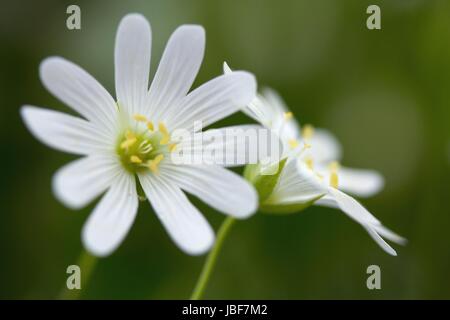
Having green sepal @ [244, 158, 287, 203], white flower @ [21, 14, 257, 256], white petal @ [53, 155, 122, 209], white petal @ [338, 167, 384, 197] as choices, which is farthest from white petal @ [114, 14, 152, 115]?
white petal @ [338, 167, 384, 197]

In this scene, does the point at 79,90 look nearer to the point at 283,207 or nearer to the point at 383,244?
Result: the point at 283,207

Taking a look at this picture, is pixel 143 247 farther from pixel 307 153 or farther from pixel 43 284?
pixel 307 153

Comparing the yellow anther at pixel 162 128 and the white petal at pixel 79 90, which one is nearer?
the white petal at pixel 79 90

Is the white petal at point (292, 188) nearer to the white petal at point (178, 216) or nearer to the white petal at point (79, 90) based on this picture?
the white petal at point (178, 216)

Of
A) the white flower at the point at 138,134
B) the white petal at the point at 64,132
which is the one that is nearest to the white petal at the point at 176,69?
the white flower at the point at 138,134
